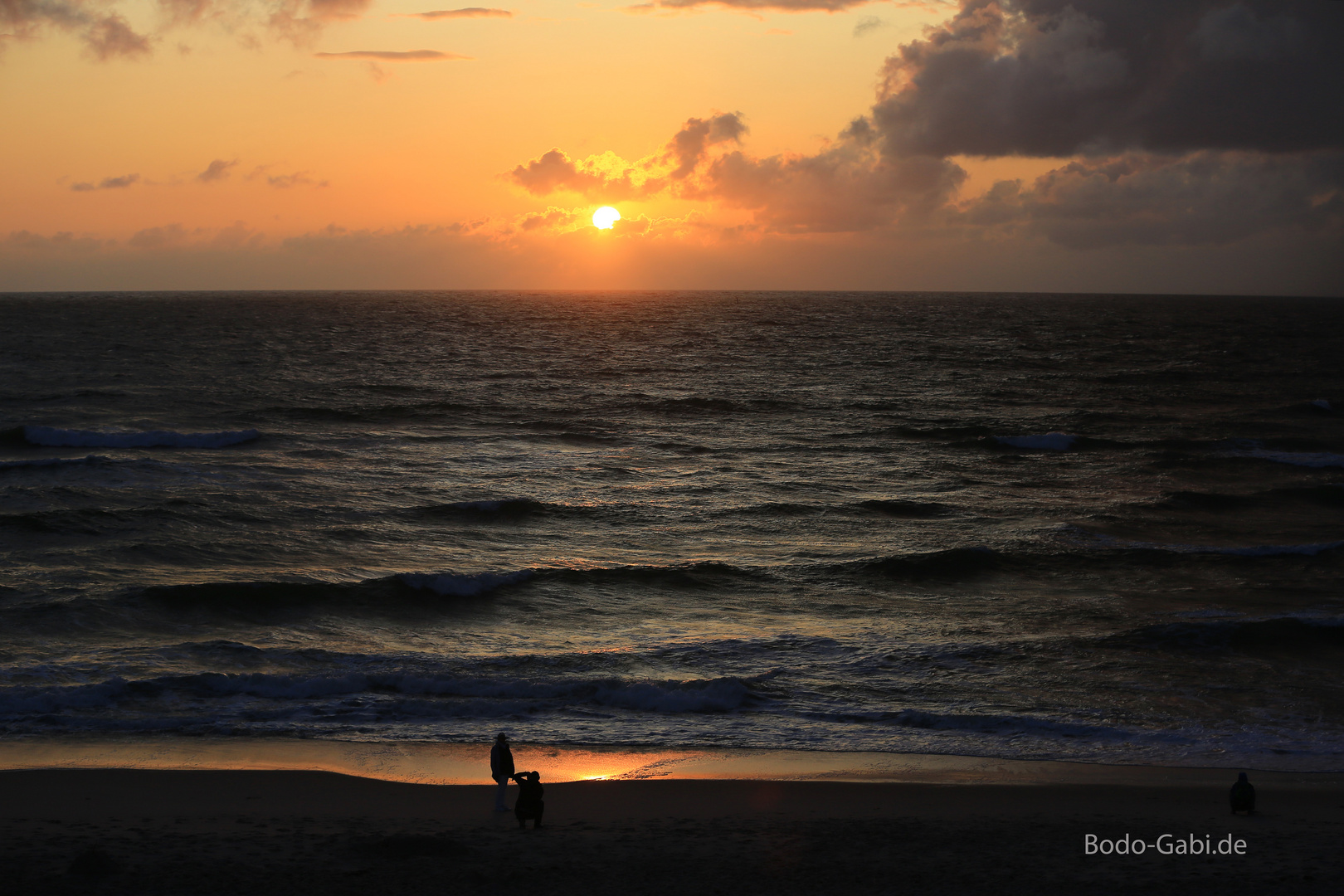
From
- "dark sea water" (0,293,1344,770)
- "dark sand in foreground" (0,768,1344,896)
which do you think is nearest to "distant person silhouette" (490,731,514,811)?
"dark sand in foreground" (0,768,1344,896)

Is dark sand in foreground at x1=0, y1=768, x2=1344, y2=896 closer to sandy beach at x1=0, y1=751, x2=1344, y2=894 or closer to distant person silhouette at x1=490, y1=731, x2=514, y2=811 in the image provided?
sandy beach at x1=0, y1=751, x2=1344, y2=894

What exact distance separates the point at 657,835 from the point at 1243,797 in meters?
7.19

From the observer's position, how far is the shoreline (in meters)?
12.9

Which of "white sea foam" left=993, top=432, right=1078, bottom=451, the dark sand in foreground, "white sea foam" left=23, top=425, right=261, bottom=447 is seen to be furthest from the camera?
"white sea foam" left=993, top=432, right=1078, bottom=451

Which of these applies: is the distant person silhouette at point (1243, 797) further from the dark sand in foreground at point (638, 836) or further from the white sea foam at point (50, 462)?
the white sea foam at point (50, 462)

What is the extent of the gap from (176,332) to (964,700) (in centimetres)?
10776

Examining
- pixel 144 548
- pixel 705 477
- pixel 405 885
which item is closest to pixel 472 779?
pixel 405 885

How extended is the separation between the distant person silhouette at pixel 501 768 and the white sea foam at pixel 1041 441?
36.9 m

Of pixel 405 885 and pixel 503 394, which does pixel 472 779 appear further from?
pixel 503 394

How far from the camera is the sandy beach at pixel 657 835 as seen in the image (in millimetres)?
9484

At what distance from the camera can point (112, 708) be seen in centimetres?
1500

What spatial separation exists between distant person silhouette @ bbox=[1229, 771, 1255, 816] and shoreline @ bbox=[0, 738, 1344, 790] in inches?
55.0

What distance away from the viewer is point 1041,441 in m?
43.9

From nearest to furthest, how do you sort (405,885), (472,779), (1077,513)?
(405,885), (472,779), (1077,513)
